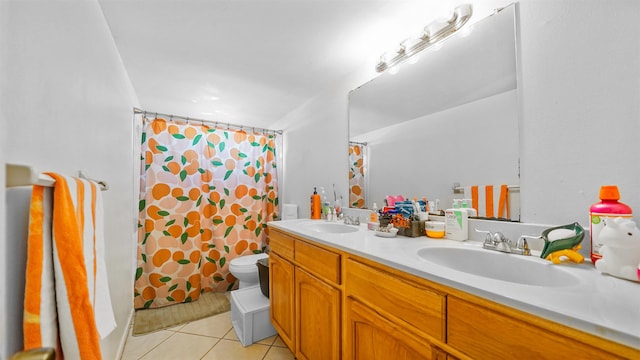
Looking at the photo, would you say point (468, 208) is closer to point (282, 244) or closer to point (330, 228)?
point (330, 228)

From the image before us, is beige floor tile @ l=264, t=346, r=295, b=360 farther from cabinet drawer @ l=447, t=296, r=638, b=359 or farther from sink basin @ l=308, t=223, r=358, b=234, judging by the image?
cabinet drawer @ l=447, t=296, r=638, b=359

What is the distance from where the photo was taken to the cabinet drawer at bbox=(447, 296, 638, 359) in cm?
45

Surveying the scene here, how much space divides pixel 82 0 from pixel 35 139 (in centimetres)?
72

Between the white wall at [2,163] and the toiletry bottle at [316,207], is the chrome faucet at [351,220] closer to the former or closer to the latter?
the toiletry bottle at [316,207]

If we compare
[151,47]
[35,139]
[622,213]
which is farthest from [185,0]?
[622,213]

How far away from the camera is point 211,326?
74.9 inches

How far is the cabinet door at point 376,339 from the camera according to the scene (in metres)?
0.73

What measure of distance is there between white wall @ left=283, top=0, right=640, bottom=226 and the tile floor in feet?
5.67

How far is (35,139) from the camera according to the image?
613 millimetres

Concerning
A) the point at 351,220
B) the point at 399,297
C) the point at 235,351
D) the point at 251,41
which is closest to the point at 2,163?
the point at 399,297

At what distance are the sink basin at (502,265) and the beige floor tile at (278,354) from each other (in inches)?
49.5

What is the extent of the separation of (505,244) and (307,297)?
38.1 inches

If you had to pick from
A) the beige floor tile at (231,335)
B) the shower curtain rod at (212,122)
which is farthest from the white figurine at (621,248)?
the shower curtain rod at (212,122)

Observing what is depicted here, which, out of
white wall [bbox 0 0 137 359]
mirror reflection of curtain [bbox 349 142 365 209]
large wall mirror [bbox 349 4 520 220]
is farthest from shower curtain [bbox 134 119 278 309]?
large wall mirror [bbox 349 4 520 220]
